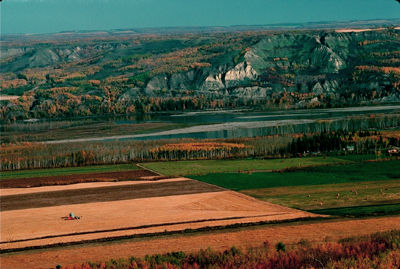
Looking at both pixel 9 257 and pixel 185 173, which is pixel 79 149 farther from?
pixel 9 257

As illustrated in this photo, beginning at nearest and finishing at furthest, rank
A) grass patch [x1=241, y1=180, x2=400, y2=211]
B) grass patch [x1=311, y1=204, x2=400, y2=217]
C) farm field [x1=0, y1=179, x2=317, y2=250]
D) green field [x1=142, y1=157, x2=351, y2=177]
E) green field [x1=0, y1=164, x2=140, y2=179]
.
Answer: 1. farm field [x1=0, y1=179, x2=317, y2=250]
2. grass patch [x1=311, y1=204, x2=400, y2=217]
3. grass patch [x1=241, y1=180, x2=400, y2=211]
4. green field [x1=142, y1=157, x2=351, y2=177]
5. green field [x1=0, y1=164, x2=140, y2=179]

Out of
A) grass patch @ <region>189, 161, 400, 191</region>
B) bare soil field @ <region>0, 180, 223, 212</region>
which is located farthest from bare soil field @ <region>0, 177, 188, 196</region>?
grass patch @ <region>189, 161, 400, 191</region>

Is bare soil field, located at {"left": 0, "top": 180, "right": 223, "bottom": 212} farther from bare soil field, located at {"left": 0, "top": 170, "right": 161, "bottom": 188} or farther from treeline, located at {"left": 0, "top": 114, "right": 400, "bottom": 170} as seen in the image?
treeline, located at {"left": 0, "top": 114, "right": 400, "bottom": 170}

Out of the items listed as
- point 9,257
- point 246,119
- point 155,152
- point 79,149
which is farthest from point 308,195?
point 246,119

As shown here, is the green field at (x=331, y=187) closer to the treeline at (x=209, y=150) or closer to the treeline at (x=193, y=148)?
the treeline at (x=209, y=150)

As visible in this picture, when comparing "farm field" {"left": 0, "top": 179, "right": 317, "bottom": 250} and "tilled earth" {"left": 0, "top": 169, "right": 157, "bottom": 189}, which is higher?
"farm field" {"left": 0, "top": 179, "right": 317, "bottom": 250}
